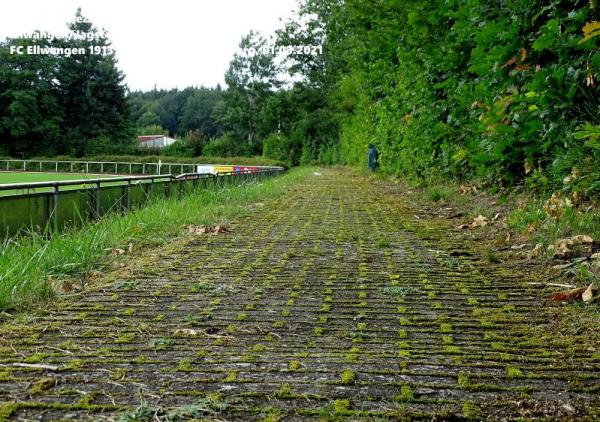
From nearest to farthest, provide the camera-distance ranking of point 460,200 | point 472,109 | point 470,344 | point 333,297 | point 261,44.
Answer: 1. point 470,344
2. point 333,297
3. point 472,109
4. point 460,200
5. point 261,44

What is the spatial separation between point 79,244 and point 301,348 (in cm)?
284

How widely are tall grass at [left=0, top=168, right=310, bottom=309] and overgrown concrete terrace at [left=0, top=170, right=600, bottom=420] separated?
1.20ft

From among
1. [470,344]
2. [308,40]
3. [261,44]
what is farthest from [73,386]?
[261,44]

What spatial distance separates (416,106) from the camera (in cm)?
1136

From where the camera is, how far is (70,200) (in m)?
6.36

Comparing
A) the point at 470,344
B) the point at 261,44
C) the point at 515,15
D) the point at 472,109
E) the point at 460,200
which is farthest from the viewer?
the point at 261,44

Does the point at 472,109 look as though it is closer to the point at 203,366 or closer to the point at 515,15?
the point at 515,15

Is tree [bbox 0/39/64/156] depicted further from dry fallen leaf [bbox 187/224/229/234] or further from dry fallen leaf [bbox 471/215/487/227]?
dry fallen leaf [bbox 471/215/487/227]

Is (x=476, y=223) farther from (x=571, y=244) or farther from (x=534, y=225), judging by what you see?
(x=571, y=244)

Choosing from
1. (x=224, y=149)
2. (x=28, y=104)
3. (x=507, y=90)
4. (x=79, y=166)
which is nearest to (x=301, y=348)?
(x=507, y=90)

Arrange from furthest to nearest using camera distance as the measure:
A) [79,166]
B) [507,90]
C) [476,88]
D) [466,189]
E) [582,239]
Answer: [79,166]
[466,189]
[476,88]
[507,90]
[582,239]

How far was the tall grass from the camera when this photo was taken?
3.48 metres

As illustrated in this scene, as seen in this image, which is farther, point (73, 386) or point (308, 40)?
point (308, 40)

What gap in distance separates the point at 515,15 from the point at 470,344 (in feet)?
13.1
